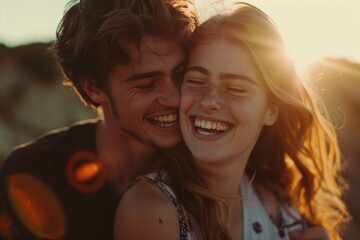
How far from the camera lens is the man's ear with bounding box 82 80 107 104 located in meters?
3.89

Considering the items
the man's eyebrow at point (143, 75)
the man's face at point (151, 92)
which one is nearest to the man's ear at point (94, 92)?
the man's face at point (151, 92)

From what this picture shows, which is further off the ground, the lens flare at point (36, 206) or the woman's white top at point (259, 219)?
the woman's white top at point (259, 219)

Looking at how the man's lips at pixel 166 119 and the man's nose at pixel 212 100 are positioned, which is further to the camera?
the man's lips at pixel 166 119

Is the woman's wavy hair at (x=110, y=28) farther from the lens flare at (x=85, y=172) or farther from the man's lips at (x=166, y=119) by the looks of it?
the lens flare at (x=85, y=172)

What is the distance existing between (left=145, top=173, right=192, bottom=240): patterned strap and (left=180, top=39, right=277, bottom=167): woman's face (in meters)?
0.26

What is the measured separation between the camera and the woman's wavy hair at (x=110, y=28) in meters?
3.47

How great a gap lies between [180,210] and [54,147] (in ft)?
4.32

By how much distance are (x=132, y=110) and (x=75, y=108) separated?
953cm

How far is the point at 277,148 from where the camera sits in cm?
398

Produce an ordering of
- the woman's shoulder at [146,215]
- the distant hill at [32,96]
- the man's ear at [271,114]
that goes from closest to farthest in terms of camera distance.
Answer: the woman's shoulder at [146,215], the man's ear at [271,114], the distant hill at [32,96]

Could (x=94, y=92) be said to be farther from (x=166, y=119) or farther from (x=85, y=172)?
(x=166, y=119)

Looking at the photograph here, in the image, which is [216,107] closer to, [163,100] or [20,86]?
[163,100]

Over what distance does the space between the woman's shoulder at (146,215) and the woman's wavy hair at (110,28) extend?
38.1 inches

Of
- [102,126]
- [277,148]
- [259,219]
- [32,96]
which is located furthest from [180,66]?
[32,96]
